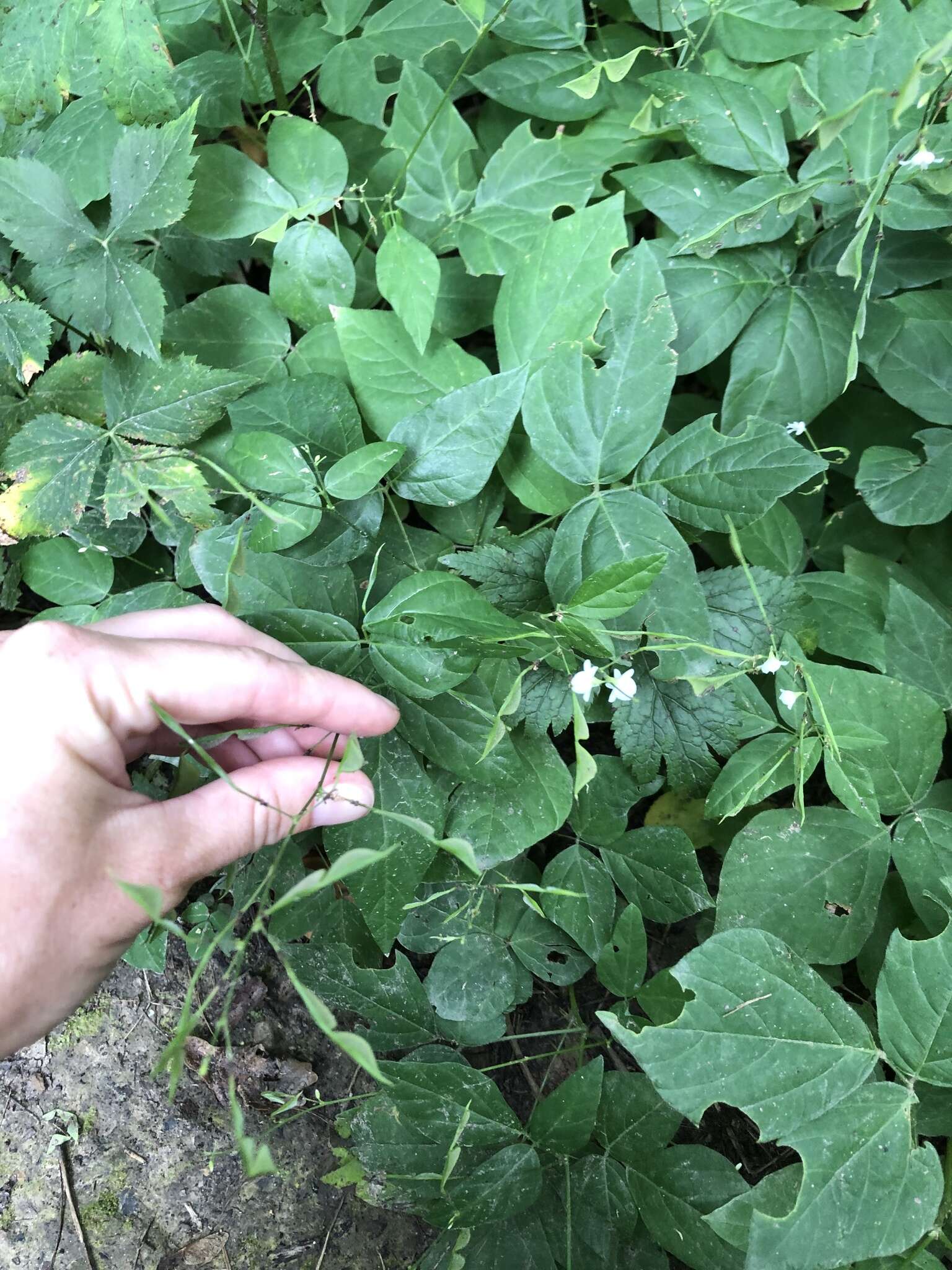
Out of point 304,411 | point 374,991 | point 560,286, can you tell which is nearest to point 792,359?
point 560,286

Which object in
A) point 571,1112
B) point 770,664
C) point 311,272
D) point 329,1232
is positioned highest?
point 311,272

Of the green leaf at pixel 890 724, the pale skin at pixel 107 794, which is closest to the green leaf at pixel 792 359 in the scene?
the green leaf at pixel 890 724

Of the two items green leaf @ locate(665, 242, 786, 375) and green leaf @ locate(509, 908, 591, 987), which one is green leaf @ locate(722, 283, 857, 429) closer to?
green leaf @ locate(665, 242, 786, 375)

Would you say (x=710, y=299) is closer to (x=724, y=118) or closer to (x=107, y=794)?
(x=724, y=118)

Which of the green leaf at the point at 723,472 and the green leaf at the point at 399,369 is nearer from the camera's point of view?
the green leaf at the point at 723,472

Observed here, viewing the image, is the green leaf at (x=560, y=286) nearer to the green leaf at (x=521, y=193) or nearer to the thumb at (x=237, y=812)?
the green leaf at (x=521, y=193)

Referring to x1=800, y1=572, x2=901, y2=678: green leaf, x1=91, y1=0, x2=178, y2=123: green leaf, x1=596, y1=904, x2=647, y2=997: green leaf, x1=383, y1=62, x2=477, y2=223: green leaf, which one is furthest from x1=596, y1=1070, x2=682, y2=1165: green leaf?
x1=91, y1=0, x2=178, y2=123: green leaf
